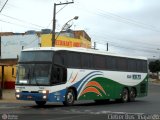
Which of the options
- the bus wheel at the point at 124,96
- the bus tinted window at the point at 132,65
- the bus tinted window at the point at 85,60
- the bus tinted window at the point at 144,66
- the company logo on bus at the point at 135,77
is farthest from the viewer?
the bus tinted window at the point at 144,66

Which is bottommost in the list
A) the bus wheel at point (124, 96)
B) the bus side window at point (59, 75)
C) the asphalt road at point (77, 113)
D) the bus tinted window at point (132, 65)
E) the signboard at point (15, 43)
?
the asphalt road at point (77, 113)

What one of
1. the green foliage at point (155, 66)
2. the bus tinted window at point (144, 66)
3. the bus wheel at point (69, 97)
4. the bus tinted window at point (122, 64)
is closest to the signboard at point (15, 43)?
the bus tinted window at point (144, 66)

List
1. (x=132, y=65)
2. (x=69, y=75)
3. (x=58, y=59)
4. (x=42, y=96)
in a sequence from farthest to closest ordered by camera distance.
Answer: (x=132, y=65) → (x=69, y=75) → (x=58, y=59) → (x=42, y=96)

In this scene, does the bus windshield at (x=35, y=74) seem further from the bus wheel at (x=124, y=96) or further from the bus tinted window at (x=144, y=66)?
the bus tinted window at (x=144, y=66)

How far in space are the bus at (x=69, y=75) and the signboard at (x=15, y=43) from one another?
88.9 ft

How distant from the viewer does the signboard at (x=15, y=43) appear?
59434 mm

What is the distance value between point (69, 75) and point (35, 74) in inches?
83.9

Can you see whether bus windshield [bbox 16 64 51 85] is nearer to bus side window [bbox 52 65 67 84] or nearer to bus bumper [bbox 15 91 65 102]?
bus side window [bbox 52 65 67 84]

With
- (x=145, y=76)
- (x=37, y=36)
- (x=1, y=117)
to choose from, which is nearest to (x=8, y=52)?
(x=37, y=36)

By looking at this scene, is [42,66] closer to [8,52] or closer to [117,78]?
[117,78]

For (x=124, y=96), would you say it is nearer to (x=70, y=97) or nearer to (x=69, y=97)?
(x=70, y=97)

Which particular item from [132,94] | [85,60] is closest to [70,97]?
[85,60]

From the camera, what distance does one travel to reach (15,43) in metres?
60.7

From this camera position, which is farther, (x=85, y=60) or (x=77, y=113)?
(x=85, y=60)
